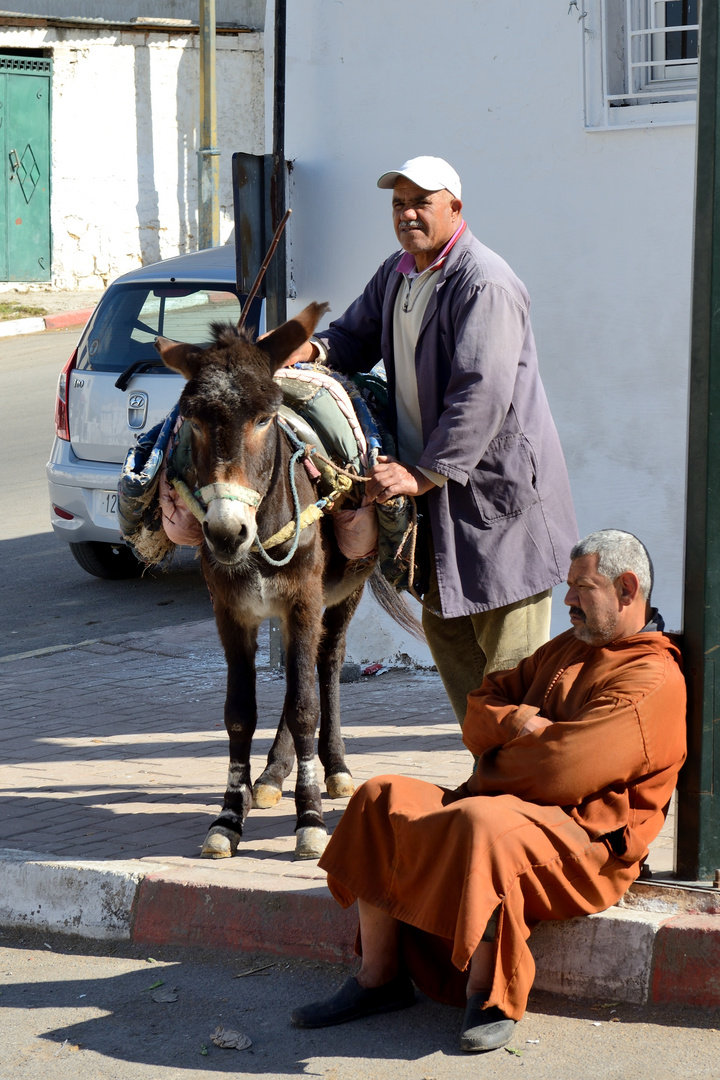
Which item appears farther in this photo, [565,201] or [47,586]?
[47,586]

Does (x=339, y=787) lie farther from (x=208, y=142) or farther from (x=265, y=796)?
(x=208, y=142)

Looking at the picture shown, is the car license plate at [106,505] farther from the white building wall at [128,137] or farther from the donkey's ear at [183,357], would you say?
the white building wall at [128,137]

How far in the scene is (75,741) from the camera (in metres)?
6.15

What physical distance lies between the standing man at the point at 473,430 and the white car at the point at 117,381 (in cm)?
410

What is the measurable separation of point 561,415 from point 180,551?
181 inches

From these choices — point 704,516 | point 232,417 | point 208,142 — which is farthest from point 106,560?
point 208,142

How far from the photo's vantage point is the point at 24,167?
19797mm

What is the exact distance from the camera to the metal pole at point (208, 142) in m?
19.7

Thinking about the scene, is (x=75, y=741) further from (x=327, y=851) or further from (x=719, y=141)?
(x=719, y=141)

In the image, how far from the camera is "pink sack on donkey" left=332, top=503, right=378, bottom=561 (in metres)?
4.69

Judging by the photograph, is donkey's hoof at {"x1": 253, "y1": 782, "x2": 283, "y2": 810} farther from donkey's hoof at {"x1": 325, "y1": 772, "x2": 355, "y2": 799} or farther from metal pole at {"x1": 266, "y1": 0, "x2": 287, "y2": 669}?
metal pole at {"x1": 266, "y1": 0, "x2": 287, "y2": 669}

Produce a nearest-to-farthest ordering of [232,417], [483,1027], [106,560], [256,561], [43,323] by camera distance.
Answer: [483,1027]
[232,417]
[256,561]
[106,560]
[43,323]

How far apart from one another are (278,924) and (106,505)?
4783mm

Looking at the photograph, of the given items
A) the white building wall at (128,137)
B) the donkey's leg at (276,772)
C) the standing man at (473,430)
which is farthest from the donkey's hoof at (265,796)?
the white building wall at (128,137)
